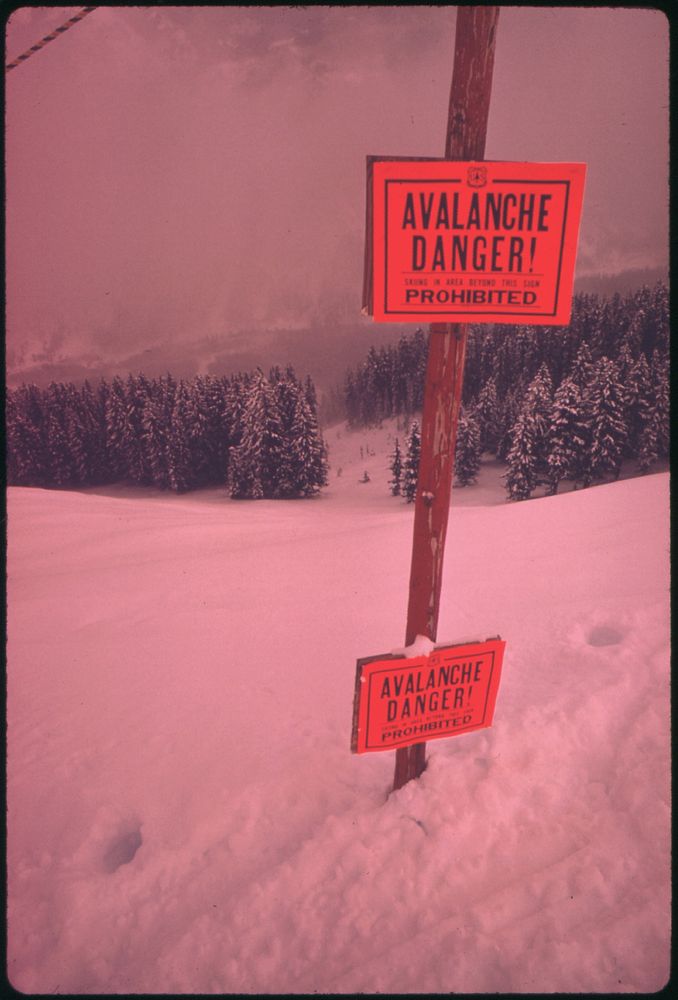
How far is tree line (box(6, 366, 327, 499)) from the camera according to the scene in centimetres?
3650

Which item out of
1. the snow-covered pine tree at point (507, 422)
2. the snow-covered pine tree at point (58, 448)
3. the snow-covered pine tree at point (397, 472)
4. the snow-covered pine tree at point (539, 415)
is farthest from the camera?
the snow-covered pine tree at point (507, 422)

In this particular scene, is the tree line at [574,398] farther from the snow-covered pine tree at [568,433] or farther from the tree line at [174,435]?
the tree line at [174,435]

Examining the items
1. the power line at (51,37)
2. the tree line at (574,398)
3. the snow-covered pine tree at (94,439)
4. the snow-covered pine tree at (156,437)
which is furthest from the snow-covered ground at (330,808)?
the snow-covered pine tree at (94,439)

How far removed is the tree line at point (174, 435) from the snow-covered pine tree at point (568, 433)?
17.7 m

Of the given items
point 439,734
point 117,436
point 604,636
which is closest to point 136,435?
point 117,436

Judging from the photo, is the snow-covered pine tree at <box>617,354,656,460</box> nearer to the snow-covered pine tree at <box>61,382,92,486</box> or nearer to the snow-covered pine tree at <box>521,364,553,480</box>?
the snow-covered pine tree at <box>521,364,553,480</box>

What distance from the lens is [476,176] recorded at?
2068mm

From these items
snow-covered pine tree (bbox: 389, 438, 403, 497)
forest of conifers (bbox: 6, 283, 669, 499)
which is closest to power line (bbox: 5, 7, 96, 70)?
forest of conifers (bbox: 6, 283, 669, 499)

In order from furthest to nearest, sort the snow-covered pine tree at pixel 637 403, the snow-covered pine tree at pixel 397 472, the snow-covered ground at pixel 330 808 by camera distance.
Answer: the snow-covered pine tree at pixel 397 472 → the snow-covered pine tree at pixel 637 403 → the snow-covered ground at pixel 330 808

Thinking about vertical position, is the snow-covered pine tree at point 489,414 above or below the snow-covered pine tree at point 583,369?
below

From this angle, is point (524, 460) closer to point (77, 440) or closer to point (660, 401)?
point (660, 401)

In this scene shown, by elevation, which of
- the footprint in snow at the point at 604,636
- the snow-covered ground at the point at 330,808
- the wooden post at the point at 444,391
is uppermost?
the wooden post at the point at 444,391

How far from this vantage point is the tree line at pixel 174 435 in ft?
120

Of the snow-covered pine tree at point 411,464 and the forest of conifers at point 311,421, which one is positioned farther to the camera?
the forest of conifers at point 311,421
